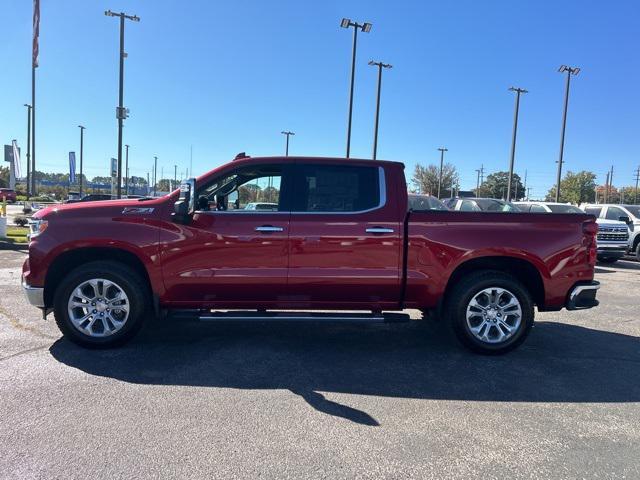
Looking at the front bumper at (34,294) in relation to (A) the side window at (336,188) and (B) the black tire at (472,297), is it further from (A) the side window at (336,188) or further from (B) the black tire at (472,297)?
(B) the black tire at (472,297)

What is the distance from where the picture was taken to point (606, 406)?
411 cm

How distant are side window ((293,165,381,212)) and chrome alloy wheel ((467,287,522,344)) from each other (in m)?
1.49

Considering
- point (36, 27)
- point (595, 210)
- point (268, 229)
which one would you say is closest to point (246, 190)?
point (268, 229)

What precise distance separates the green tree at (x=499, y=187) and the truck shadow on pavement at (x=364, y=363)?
309 feet

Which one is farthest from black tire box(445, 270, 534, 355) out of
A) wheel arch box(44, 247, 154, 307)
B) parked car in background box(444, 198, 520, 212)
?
parked car in background box(444, 198, 520, 212)

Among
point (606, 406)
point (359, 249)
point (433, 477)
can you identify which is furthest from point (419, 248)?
point (433, 477)

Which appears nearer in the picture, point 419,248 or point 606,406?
point 606,406

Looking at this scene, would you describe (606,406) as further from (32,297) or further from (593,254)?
(32,297)

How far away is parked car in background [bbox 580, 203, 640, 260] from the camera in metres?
15.3

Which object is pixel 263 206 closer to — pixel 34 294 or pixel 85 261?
pixel 85 261

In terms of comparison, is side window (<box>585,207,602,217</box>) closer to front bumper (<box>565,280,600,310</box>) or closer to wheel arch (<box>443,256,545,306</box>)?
front bumper (<box>565,280,600,310</box>)

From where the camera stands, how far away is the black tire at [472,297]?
17.0 feet

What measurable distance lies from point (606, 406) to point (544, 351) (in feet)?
4.65

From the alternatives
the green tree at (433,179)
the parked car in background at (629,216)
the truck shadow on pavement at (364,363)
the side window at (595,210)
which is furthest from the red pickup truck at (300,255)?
the green tree at (433,179)
